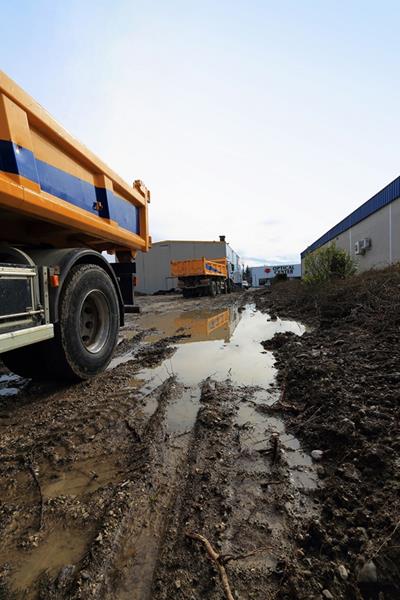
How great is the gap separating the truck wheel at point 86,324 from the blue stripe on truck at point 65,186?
0.81 metres

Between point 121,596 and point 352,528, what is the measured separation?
3.42ft

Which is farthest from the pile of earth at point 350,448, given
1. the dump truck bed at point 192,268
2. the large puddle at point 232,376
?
the dump truck bed at point 192,268

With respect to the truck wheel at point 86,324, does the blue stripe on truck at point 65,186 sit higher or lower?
higher

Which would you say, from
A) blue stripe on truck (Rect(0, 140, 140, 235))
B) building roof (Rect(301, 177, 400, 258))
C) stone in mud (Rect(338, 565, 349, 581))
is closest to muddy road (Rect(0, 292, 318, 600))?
stone in mud (Rect(338, 565, 349, 581))

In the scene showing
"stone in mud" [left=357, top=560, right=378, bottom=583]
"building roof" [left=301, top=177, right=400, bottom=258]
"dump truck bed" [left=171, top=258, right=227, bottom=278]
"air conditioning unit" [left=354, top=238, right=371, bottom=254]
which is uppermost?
"building roof" [left=301, top=177, right=400, bottom=258]

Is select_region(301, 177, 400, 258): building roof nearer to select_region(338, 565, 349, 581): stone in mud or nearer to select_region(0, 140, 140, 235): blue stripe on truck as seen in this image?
select_region(0, 140, 140, 235): blue stripe on truck

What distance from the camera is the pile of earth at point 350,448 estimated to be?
129 cm

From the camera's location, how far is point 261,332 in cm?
699

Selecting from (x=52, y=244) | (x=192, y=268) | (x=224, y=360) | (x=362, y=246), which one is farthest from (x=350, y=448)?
(x=192, y=268)

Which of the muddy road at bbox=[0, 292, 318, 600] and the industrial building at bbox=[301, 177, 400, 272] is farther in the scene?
the industrial building at bbox=[301, 177, 400, 272]

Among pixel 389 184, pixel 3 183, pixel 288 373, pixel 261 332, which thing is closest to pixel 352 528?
pixel 288 373

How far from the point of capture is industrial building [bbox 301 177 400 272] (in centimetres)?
1413

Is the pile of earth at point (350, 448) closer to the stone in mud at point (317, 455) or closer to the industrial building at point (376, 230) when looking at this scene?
the stone in mud at point (317, 455)

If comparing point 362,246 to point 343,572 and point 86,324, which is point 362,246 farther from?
point 343,572
